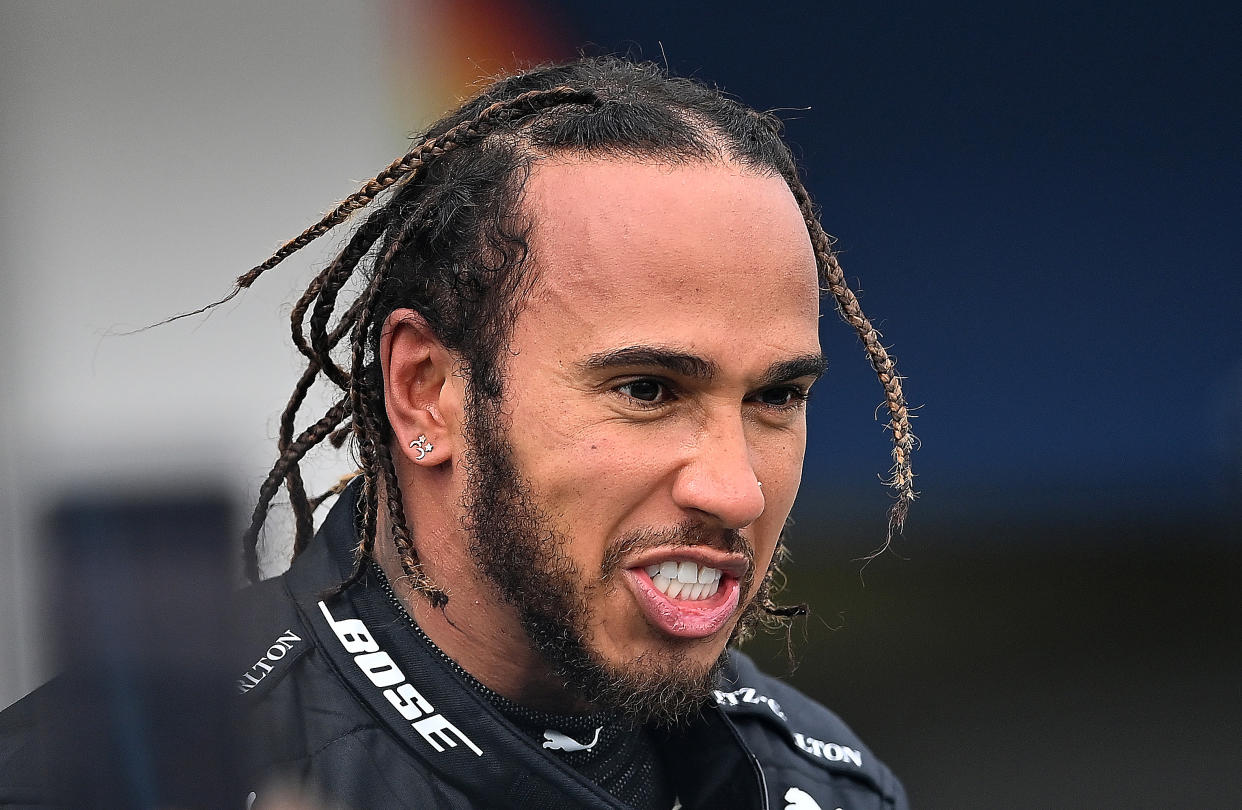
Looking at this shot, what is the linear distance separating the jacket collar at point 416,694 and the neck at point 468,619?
0.14 feet

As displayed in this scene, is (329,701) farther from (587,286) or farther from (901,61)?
(901,61)

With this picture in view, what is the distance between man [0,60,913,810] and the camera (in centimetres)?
190

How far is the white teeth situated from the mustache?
0.12 feet

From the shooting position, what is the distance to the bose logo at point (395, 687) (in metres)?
1.96

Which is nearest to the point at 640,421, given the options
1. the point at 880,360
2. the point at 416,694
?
the point at 416,694

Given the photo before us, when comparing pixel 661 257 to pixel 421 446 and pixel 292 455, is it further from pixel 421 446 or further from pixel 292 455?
pixel 292 455

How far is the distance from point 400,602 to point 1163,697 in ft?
19.3

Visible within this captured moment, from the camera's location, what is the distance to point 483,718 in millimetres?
1987

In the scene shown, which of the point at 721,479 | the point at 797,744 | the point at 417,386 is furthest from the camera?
the point at 797,744

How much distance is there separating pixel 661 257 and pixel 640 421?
0.78 feet

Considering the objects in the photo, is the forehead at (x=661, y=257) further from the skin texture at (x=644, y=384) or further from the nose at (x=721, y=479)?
the nose at (x=721, y=479)

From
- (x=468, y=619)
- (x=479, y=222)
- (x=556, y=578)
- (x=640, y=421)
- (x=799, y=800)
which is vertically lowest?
(x=799, y=800)

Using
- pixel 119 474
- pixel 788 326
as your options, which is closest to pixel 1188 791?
pixel 788 326

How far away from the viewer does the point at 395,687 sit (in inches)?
78.4
